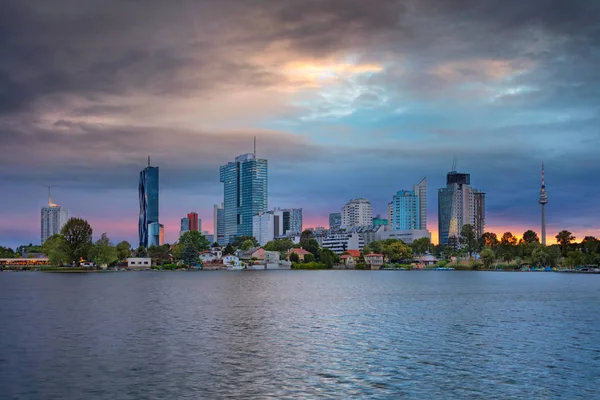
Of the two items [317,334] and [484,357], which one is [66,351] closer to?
[317,334]

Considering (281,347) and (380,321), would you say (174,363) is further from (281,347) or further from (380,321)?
(380,321)

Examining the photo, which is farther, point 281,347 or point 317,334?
point 317,334

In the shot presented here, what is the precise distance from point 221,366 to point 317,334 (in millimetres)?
15453

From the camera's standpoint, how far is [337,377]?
34031mm

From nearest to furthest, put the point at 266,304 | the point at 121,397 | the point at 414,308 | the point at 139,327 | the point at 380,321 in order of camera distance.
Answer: the point at 121,397
the point at 139,327
the point at 380,321
the point at 414,308
the point at 266,304

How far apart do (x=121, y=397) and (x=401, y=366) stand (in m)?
17.2

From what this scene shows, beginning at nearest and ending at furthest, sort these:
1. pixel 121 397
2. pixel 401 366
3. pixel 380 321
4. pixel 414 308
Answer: pixel 121 397
pixel 401 366
pixel 380 321
pixel 414 308

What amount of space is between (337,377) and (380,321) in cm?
2836

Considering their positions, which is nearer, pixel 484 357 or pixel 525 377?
pixel 525 377

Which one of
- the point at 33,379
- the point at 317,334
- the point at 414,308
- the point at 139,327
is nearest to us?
the point at 33,379

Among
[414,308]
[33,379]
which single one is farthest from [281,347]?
[414,308]

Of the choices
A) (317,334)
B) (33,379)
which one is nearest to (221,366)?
(33,379)

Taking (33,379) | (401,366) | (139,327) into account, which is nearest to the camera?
(33,379)

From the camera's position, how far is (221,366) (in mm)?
37469
